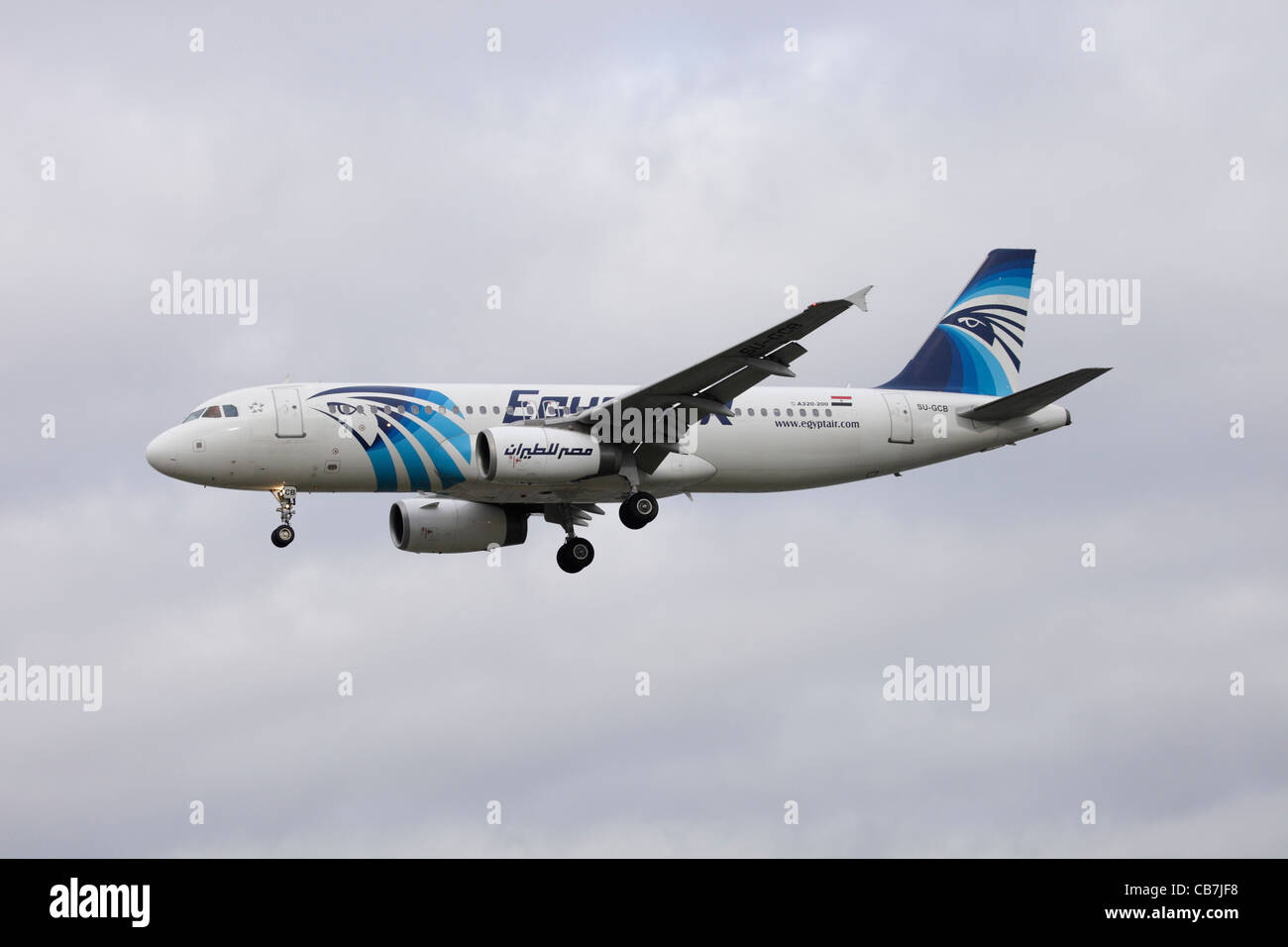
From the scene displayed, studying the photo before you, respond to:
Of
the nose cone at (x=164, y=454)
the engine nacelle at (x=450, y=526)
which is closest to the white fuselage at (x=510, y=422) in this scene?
the nose cone at (x=164, y=454)

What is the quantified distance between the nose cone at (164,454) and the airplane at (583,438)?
43 millimetres

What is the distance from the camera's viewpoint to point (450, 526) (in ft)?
180

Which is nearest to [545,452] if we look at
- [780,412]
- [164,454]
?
[780,412]

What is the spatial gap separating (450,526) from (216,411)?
7701 mm

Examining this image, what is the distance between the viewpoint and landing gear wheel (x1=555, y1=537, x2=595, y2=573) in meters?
54.4

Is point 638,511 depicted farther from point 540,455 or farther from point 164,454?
point 164,454

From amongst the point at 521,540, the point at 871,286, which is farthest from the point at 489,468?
the point at 871,286

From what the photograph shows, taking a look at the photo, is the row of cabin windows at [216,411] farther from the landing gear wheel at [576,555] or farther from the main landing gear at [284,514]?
the landing gear wheel at [576,555]

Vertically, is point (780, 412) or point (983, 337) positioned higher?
point (983, 337)

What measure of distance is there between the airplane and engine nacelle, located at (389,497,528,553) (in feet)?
0.13

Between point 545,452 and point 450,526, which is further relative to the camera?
point 450,526

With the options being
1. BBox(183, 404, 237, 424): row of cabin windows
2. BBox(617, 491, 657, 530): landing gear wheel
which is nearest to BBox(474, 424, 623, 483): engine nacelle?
BBox(617, 491, 657, 530): landing gear wheel

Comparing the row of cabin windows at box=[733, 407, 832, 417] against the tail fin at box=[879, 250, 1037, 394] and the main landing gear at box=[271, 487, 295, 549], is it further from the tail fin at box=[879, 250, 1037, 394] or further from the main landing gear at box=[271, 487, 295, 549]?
the main landing gear at box=[271, 487, 295, 549]

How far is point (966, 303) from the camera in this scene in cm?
5925
